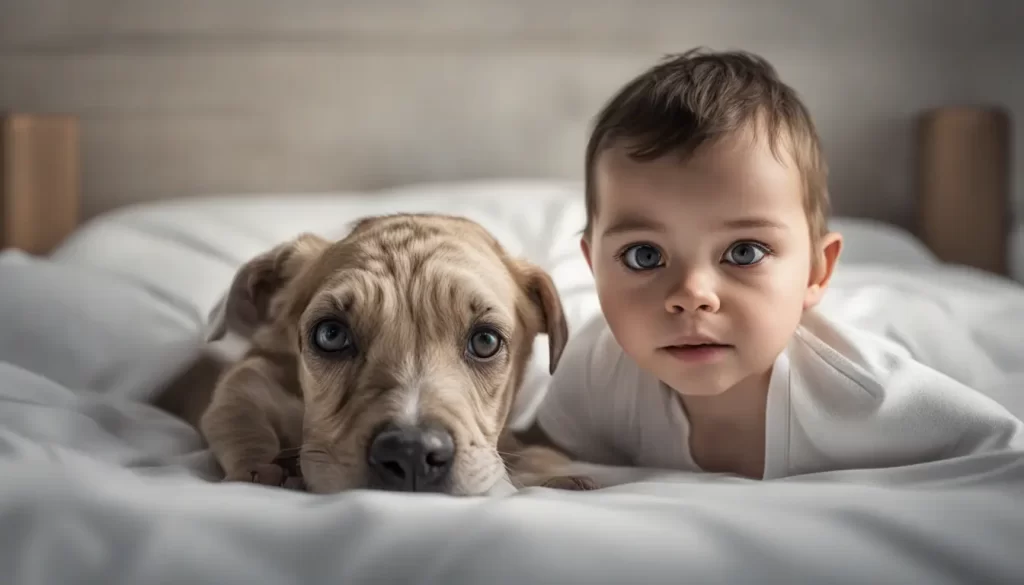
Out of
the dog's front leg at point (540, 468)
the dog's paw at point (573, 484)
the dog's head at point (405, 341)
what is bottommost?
the dog's front leg at point (540, 468)

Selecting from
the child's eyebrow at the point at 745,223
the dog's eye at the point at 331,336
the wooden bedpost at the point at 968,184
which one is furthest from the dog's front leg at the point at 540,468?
the wooden bedpost at the point at 968,184

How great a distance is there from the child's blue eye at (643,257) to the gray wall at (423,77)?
216cm

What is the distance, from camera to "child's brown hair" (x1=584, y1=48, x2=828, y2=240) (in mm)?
1601

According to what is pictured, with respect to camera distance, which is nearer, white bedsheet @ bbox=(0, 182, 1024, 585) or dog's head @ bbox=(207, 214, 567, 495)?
white bedsheet @ bbox=(0, 182, 1024, 585)

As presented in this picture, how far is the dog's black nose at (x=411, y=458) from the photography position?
4.51 ft

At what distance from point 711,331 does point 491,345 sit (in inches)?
14.5

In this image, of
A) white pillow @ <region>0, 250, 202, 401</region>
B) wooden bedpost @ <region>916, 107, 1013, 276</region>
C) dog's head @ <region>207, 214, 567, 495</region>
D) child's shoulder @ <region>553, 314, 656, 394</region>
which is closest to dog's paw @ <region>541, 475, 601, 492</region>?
dog's head @ <region>207, 214, 567, 495</region>

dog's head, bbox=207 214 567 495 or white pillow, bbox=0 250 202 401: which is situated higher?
dog's head, bbox=207 214 567 495

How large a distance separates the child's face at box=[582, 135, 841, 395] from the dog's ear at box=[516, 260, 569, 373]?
0.70 feet

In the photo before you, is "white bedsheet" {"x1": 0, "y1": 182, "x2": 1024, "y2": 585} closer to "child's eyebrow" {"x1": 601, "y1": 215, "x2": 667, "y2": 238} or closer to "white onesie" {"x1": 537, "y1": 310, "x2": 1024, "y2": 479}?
"white onesie" {"x1": 537, "y1": 310, "x2": 1024, "y2": 479}

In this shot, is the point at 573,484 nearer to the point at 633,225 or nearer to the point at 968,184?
the point at 633,225

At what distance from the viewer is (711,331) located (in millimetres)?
1597

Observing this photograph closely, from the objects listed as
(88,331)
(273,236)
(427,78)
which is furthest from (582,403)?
(427,78)

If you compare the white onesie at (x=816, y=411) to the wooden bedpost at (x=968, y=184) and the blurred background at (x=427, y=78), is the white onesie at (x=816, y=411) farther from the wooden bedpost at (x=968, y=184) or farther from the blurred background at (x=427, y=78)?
the wooden bedpost at (x=968, y=184)
